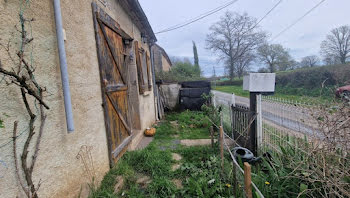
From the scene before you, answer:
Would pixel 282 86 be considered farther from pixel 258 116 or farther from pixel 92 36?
pixel 92 36

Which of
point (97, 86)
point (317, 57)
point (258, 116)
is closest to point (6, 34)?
point (97, 86)

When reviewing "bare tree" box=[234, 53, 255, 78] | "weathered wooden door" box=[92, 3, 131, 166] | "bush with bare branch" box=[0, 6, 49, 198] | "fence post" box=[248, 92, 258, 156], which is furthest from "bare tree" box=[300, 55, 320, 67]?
"bush with bare branch" box=[0, 6, 49, 198]

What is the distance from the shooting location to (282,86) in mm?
13133

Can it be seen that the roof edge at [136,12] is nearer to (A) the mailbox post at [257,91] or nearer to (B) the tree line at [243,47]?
(A) the mailbox post at [257,91]

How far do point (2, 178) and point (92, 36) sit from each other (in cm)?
173

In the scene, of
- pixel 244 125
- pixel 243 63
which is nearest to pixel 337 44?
pixel 243 63

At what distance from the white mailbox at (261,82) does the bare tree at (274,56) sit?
20757 millimetres

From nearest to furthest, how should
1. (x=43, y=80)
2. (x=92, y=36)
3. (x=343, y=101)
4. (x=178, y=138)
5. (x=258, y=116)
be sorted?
1. (x=43, y=80)
2. (x=343, y=101)
3. (x=92, y=36)
4. (x=258, y=116)
5. (x=178, y=138)

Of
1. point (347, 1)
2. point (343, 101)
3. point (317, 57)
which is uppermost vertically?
point (347, 1)

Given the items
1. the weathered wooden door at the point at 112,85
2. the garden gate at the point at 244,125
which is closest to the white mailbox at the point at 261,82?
the garden gate at the point at 244,125

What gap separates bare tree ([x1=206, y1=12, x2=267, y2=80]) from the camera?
19.0 meters

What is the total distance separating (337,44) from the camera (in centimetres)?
1282

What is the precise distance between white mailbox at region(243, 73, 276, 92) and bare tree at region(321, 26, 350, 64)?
15.3 m

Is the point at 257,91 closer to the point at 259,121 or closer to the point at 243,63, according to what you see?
the point at 259,121
